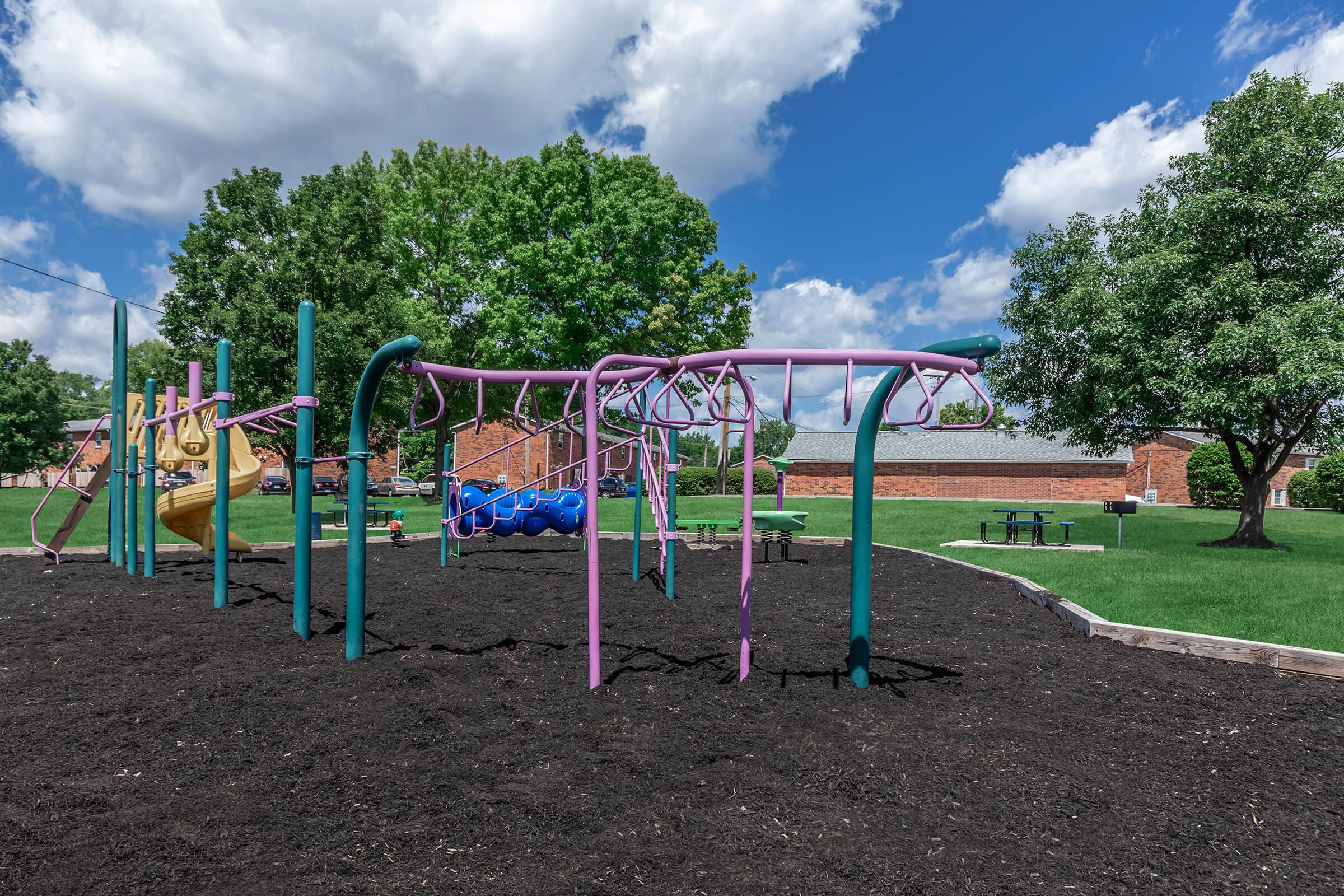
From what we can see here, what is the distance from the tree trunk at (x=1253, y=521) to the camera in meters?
15.2

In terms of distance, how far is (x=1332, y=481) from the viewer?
30.9 meters

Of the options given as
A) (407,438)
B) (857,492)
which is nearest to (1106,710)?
(857,492)

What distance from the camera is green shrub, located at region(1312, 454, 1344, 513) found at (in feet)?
101

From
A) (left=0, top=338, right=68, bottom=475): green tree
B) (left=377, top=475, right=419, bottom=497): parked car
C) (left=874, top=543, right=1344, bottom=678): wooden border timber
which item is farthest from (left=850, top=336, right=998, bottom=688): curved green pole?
(left=0, top=338, right=68, bottom=475): green tree

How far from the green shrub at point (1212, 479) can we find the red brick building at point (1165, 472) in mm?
6052

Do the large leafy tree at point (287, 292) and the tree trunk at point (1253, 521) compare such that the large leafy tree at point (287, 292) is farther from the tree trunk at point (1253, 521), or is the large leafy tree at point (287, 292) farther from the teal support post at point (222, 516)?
the tree trunk at point (1253, 521)

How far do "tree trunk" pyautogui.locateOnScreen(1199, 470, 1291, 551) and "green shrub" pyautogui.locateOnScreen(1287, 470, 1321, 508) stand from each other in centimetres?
2330

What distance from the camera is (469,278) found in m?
28.3

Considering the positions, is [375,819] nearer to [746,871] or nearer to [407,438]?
[746,871]

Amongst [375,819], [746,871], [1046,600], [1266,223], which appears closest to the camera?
[746,871]

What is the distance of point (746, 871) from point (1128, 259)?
1758 centimetres

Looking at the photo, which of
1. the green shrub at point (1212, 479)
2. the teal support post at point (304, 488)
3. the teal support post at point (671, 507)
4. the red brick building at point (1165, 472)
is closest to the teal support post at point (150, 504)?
the teal support post at point (304, 488)

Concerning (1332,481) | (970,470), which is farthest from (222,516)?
(970,470)

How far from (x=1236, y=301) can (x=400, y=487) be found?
36.0 metres
